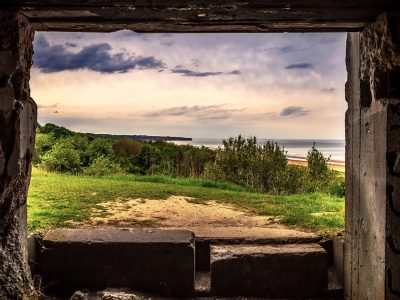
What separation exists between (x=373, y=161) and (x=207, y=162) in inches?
459

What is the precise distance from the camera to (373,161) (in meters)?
3.79

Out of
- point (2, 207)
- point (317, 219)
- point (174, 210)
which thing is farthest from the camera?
point (174, 210)

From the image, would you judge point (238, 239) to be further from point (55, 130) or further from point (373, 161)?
point (55, 130)

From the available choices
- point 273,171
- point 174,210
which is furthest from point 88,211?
point 273,171

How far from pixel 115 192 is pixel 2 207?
5.12 metres

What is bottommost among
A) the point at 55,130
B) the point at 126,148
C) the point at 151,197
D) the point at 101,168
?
the point at 151,197

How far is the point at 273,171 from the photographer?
44.0 ft

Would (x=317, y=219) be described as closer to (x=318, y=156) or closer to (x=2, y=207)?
(x=2, y=207)

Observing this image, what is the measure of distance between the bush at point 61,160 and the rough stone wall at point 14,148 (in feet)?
37.6

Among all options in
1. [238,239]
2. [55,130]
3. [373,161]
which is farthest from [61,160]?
[373,161]

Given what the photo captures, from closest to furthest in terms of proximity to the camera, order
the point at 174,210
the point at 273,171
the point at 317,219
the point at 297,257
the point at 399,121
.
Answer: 1. the point at 399,121
2. the point at 297,257
3. the point at 317,219
4. the point at 174,210
5. the point at 273,171

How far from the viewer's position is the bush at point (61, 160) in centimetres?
1510

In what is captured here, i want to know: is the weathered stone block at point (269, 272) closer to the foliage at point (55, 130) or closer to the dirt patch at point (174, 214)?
the dirt patch at point (174, 214)

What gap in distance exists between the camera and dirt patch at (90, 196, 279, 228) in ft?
21.2
